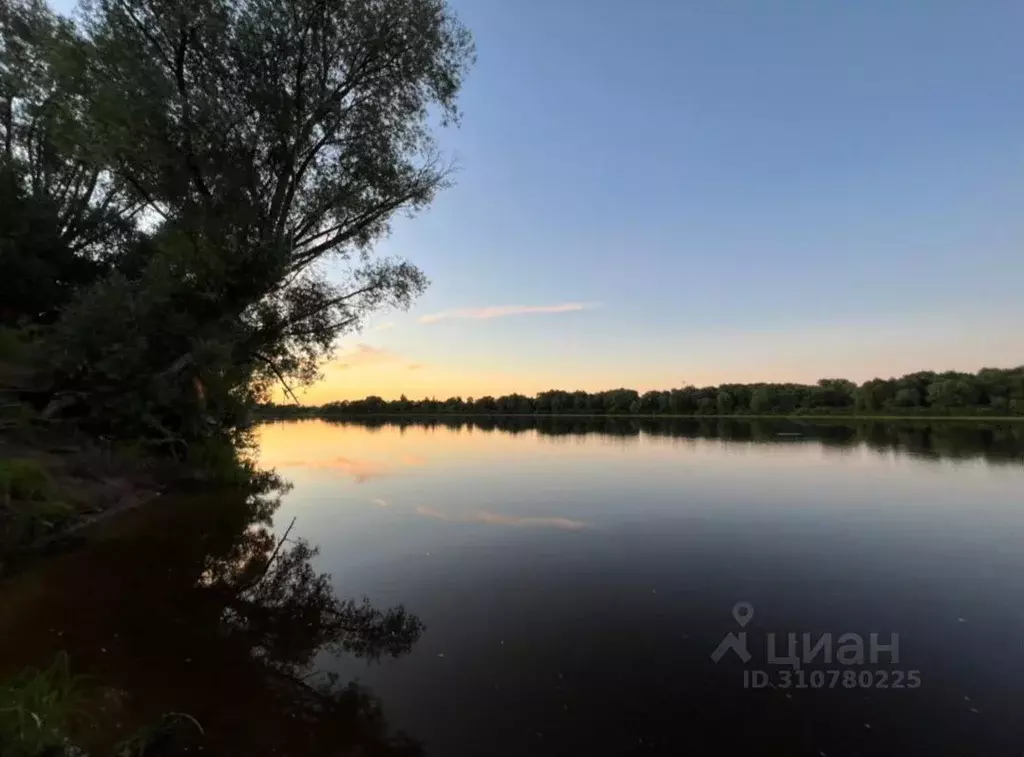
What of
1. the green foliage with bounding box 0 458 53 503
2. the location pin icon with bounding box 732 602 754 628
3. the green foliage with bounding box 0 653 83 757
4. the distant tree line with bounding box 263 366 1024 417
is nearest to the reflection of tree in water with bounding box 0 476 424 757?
the green foliage with bounding box 0 653 83 757

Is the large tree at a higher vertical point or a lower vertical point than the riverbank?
higher

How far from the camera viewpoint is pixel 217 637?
21.1ft

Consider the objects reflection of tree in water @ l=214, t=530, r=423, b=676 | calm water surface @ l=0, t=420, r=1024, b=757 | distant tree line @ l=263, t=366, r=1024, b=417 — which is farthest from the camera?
distant tree line @ l=263, t=366, r=1024, b=417

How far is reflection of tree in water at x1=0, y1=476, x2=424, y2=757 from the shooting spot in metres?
4.61

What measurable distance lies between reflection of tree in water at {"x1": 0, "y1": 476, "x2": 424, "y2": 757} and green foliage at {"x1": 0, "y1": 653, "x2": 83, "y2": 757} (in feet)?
0.77

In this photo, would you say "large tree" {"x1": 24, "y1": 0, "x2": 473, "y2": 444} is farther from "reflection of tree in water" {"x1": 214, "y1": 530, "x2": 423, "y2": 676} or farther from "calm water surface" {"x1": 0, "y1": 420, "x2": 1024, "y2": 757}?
"reflection of tree in water" {"x1": 214, "y1": 530, "x2": 423, "y2": 676}

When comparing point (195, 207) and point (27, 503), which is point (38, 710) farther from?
point (195, 207)

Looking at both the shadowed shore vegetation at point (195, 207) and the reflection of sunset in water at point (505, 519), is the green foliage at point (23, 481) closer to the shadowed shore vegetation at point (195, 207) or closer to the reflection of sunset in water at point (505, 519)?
the shadowed shore vegetation at point (195, 207)

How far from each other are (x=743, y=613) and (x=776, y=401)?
414ft

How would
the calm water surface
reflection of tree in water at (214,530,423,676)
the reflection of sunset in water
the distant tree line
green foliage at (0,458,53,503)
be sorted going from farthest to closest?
1. the distant tree line
2. the reflection of sunset in water
3. green foliage at (0,458,53,503)
4. reflection of tree in water at (214,530,423,676)
5. the calm water surface

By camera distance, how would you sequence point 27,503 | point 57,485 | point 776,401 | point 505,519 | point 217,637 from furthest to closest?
point 776,401
point 505,519
point 57,485
point 27,503
point 217,637

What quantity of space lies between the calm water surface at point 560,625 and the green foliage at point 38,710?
0.35m

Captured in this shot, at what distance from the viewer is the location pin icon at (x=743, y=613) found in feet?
24.0

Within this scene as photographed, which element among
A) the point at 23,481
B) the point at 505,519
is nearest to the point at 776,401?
the point at 505,519
